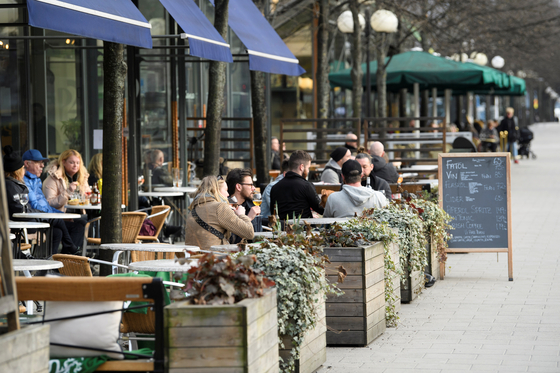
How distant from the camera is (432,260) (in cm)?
938

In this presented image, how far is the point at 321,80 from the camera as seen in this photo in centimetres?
1844

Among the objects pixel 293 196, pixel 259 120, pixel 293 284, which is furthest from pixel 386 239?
pixel 259 120

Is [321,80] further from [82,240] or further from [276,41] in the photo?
[82,240]

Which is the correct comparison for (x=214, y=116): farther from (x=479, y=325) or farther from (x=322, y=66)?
(x=322, y=66)

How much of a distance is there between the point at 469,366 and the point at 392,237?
150 cm

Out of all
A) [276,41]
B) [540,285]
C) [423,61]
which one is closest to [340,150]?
[276,41]

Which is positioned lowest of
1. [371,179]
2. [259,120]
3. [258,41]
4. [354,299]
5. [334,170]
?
[354,299]

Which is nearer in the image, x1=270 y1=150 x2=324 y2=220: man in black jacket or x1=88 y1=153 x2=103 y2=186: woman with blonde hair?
x1=270 y1=150 x2=324 y2=220: man in black jacket

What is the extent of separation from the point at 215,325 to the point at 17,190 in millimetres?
5567

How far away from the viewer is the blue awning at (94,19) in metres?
5.61

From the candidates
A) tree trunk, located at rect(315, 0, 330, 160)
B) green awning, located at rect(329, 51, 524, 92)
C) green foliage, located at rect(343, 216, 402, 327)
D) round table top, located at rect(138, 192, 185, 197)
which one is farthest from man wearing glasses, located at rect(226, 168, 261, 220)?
green awning, located at rect(329, 51, 524, 92)

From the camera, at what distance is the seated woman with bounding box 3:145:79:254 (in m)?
8.87

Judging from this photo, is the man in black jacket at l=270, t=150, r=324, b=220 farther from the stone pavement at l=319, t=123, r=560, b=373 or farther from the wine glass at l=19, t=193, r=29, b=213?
the wine glass at l=19, t=193, r=29, b=213

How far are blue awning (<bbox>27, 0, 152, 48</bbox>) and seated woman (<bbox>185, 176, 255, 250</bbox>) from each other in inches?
51.1
